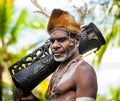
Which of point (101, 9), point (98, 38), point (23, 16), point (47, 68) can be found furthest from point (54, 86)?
point (23, 16)

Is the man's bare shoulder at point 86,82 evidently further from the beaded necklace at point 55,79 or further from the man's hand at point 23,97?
the man's hand at point 23,97

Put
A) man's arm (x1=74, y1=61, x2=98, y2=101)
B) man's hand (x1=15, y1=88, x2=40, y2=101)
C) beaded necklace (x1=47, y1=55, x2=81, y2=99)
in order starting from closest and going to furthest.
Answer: man's arm (x1=74, y1=61, x2=98, y2=101), beaded necklace (x1=47, y1=55, x2=81, y2=99), man's hand (x1=15, y1=88, x2=40, y2=101)

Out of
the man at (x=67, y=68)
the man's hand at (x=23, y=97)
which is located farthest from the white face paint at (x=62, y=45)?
the man's hand at (x=23, y=97)

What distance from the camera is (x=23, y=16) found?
338 inches

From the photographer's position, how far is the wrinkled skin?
2.50 m

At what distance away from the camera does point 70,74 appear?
259cm

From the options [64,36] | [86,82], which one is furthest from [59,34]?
[86,82]

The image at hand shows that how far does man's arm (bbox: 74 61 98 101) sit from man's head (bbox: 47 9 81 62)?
185mm

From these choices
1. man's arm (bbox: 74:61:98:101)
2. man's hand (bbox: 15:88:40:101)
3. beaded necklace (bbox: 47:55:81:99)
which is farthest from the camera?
man's hand (bbox: 15:88:40:101)

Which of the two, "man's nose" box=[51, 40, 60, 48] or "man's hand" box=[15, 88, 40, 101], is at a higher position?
"man's nose" box=[51, 40, 60, 48]

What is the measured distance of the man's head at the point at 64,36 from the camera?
2.66 metres

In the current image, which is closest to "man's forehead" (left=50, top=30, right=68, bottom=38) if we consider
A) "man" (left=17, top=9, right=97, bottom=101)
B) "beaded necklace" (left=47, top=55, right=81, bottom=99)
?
"man" (left=17, top=9, right=97, bottom=101)

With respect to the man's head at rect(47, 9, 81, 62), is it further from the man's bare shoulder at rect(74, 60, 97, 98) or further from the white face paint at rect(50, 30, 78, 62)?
the man's bare shoulder at rect(74, 60, 97, 98)

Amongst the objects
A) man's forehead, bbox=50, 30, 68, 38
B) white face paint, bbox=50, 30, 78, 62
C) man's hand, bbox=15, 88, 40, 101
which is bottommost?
man's hand, bbox=15, 88, 40, 101
